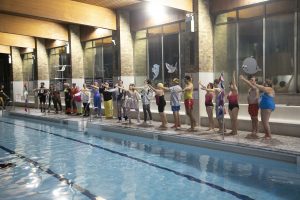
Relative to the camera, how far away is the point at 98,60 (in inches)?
749

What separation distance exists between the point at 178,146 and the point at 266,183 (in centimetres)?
355

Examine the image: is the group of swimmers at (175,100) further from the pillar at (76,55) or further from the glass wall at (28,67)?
the glass wall at (28,67)

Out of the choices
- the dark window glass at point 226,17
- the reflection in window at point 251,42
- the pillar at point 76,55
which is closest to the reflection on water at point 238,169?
the reflection in window at point 251,42

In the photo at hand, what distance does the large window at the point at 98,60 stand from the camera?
1812 centimetres

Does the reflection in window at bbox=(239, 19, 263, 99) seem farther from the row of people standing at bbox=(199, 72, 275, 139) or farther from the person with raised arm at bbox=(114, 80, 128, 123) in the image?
the person with raised arm at bbox=(114, 80, 128, 123)

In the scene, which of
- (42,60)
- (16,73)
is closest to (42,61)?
(42,60)

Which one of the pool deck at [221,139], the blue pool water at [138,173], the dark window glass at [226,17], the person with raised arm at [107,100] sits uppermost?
the dark window glass at [226,17]

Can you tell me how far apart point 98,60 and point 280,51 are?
11087mm

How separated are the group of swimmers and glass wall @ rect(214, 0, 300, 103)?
3.81 ft

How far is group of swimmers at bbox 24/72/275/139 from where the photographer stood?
8.41 m

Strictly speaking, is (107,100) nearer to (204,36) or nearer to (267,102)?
(204,36)

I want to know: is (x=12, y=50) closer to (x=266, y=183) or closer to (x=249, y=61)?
(x=249, y=61)

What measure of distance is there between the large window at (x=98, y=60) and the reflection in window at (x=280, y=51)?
9196 mm

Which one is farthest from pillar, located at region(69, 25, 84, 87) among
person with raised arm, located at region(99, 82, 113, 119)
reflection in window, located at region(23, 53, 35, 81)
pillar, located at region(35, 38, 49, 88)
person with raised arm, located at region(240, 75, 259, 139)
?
person with raised arm, located at region(240, 75, 259, 139)
